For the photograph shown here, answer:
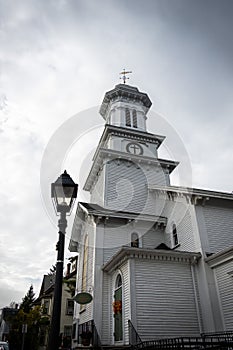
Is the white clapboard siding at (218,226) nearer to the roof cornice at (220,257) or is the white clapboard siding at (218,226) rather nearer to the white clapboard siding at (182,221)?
the white clapboard siding at (182,221)

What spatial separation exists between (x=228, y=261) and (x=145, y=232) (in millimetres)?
6027

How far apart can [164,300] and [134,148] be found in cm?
1325

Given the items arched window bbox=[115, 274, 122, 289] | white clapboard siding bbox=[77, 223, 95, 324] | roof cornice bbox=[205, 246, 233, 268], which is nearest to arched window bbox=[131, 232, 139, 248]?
white clapboard siding bbox=[77, 223, 95, 324]

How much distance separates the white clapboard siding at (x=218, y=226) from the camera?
1423 cm

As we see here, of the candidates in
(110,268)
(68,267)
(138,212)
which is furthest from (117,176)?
(68,267)

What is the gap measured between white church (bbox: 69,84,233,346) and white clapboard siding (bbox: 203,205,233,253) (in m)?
A: 0.06

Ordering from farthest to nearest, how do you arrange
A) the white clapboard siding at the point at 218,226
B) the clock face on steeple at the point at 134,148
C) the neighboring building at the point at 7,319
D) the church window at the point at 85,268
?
the neighboring building at the point at 7,319 → the clock face on steeple at the point at 134,148 → the church window at the point at 85,268 → the white clapboard siding at the point at 218,226

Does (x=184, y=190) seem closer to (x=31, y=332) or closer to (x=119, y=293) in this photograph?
(x=119, y=293)

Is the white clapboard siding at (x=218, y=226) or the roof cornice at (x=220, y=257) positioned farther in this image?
the white clapboard siding at (x=218, y=226)

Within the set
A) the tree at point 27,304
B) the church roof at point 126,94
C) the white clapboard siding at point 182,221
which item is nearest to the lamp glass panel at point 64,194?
the white clapboard siding at point 182,221

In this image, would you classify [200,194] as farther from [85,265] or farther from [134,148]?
[134,148]

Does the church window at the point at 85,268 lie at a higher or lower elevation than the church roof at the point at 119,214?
lower

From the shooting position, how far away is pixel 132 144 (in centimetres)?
2330

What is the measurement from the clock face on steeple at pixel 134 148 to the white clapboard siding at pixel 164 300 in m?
11.2
